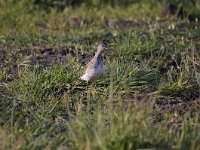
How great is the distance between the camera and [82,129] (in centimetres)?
441

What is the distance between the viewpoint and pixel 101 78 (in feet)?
20.6

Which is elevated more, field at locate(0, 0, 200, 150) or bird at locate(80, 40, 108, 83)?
bird at locate(80, 40, 108, 83)

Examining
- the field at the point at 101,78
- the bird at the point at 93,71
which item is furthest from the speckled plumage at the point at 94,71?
the field at the point at 101,78

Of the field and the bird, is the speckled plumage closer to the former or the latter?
the bird

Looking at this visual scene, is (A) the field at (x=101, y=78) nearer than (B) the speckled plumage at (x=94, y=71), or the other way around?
(A) the field at (x=101, y=78)

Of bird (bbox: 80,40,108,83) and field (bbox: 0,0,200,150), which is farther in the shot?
bird (bbox: 80,40,108,83)

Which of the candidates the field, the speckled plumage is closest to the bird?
the speckled plumage

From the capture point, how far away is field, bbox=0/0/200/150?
4.45 metres

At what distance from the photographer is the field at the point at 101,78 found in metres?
4.45

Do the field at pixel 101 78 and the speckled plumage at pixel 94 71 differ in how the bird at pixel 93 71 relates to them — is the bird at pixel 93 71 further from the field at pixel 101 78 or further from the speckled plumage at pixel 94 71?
the field at pixel 101 78

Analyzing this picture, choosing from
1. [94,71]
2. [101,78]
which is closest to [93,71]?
[94,71]

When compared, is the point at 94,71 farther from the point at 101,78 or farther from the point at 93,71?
the point at 101,78

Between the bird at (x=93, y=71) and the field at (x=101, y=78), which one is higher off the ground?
the bird at (x=93, y=71)

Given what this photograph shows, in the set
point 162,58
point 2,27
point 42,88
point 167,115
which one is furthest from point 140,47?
point 2,27
